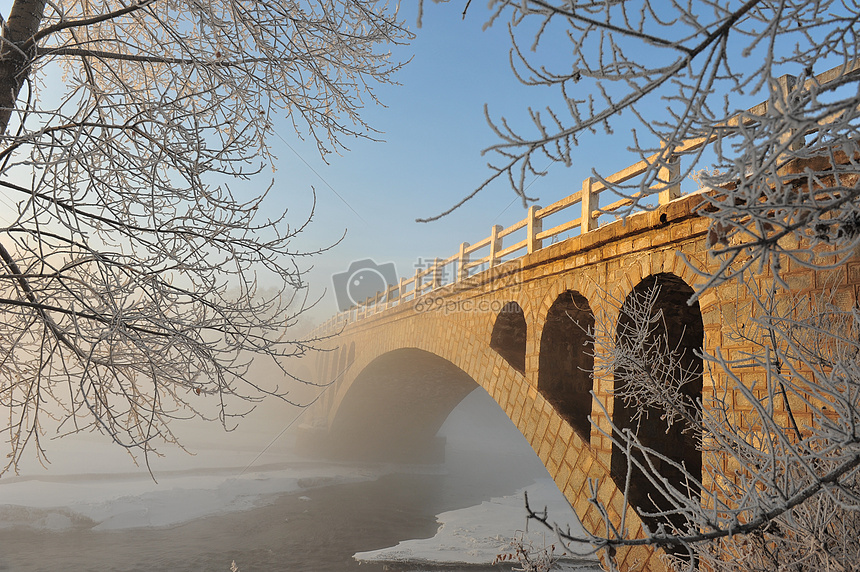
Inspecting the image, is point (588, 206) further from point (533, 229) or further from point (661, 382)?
point (661, 382)

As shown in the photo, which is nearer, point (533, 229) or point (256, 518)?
point (533, 229)

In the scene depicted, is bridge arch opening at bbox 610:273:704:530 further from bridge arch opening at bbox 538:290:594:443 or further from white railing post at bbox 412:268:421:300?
white railing post at bbox 412:268:421:300

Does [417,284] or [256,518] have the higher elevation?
[417,284]

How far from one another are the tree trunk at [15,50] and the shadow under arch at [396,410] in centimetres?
1653

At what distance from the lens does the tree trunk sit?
144 inches

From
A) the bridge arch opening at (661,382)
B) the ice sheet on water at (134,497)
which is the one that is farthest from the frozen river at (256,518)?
the bridge arch opening at (661,382)

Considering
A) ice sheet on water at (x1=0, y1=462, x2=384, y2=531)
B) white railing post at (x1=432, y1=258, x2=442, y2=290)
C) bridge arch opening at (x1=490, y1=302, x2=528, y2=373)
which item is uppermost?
white railing post at (x1=432, y1=258, x2=442, y2=290)

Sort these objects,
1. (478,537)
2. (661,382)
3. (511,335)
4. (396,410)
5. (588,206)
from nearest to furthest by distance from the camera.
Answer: (661,382) < (588,206) < (511,335) < (478,537) < (396,410)

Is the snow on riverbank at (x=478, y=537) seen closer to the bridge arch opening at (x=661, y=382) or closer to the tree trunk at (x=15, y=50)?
the bridge arch opening at (x=661, y=382)

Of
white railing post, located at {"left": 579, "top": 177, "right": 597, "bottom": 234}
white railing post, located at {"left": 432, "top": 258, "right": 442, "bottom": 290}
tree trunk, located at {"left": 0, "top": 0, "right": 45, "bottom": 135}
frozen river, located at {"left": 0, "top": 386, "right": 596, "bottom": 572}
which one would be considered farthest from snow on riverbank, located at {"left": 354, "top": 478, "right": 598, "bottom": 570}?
tree trunk, located at {"left": 0, "top": 0, "right": 45, "bottom": 135}

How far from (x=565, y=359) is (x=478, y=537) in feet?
30.8

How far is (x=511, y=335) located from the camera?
33.0ft

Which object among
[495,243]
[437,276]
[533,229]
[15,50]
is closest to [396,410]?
[437,276]

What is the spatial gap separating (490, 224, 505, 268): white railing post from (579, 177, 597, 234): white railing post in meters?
2.78
